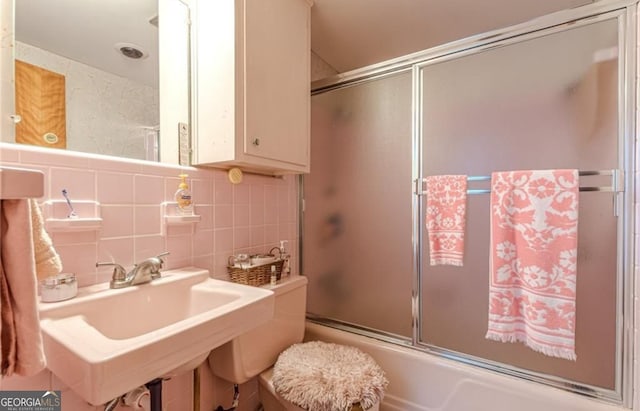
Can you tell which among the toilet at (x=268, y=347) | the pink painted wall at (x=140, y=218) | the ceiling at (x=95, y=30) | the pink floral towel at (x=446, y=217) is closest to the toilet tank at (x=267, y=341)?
the toilet at (x=268, y=347)

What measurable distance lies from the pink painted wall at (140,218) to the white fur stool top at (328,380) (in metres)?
0.39

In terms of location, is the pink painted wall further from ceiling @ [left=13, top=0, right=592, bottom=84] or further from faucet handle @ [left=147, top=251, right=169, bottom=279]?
ceiling @ [left=13, top=0, right=592, bottom=84]

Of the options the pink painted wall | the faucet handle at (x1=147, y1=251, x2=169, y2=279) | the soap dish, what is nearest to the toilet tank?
the pink painted wall

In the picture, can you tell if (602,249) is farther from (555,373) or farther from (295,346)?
(295,346)

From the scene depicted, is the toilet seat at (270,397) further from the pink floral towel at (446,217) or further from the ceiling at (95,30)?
the ceiling at (95,30)

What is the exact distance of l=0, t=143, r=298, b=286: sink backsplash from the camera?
779 mm

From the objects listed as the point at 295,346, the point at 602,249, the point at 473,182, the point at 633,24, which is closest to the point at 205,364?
the point at 295,346

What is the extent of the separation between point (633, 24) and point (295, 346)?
5.82 ft

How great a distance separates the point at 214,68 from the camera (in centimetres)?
109

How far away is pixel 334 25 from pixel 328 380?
1.81 m

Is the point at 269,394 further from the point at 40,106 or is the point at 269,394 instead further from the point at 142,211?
the point at 40,106

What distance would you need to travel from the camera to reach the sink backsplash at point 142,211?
2.56 ft

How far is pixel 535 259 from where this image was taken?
1.06 meters

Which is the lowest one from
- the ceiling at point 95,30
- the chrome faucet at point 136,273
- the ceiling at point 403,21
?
the chrome faucet at point 136,273
